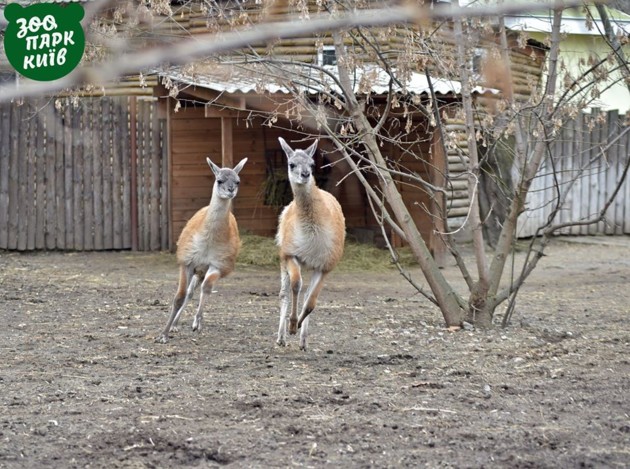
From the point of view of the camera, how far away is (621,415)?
17.6 feet

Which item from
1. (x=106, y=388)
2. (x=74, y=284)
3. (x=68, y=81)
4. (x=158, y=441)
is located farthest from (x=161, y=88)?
(x=68, y=81)

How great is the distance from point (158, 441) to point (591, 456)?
1.97m

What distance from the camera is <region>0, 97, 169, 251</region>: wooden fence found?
1458 cm

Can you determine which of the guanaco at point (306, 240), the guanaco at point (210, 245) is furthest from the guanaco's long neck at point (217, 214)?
the guanaco at point (306, 240)

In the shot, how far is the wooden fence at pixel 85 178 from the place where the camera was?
14578mm

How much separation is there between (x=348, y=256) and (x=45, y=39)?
11394mm

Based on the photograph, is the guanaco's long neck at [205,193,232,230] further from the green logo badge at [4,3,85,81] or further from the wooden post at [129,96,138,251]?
the wooden post at [129,96,138,251]

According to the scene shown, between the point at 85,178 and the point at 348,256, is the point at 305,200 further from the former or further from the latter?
the point at 85,178

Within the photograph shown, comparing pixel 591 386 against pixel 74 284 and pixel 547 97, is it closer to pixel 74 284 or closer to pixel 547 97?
pixel 547 97

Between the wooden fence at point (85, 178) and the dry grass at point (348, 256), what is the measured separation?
1561mm

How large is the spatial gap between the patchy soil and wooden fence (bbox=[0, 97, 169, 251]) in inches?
165

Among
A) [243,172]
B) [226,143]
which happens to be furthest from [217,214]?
[243,172]

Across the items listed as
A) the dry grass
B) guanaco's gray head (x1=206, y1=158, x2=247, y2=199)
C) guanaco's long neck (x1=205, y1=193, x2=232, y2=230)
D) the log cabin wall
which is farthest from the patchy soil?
the log cabin wall

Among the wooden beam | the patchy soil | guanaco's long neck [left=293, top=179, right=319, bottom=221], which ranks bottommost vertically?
the patchy soil
